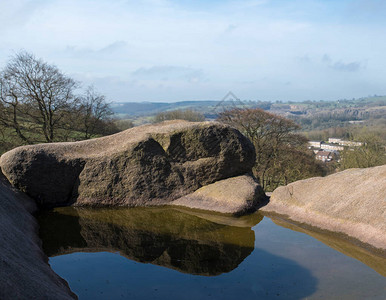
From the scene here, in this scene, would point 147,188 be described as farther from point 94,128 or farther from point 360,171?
point 94,128

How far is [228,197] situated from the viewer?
610 inches

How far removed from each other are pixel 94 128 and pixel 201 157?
56.4 ft

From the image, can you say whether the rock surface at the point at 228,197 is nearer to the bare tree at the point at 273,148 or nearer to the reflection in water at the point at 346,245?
the reflection in water at the point at 346,245

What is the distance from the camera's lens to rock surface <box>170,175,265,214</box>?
592 inches

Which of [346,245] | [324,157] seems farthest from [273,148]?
[346,245]

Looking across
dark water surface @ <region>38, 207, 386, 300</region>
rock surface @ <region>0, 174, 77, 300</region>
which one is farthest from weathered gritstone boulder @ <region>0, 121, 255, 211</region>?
rock surface @ <region>0, 174, 77, 300</region>

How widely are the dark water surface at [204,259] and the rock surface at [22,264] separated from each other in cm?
62

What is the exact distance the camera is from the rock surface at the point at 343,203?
11.6 metres

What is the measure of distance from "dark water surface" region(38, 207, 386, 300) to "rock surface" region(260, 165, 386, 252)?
1.99 ft

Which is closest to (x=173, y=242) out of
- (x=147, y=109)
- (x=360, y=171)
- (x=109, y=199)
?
(x=109, y=199)

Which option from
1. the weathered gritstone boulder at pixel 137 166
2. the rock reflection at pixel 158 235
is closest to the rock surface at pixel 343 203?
the rock reflection at pixel 158 235

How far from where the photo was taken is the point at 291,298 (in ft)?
26.3

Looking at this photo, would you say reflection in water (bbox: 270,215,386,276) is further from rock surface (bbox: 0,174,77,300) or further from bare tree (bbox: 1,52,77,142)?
bare tree (bbox: 1,52,77,142)

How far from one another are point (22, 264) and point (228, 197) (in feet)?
31.4
